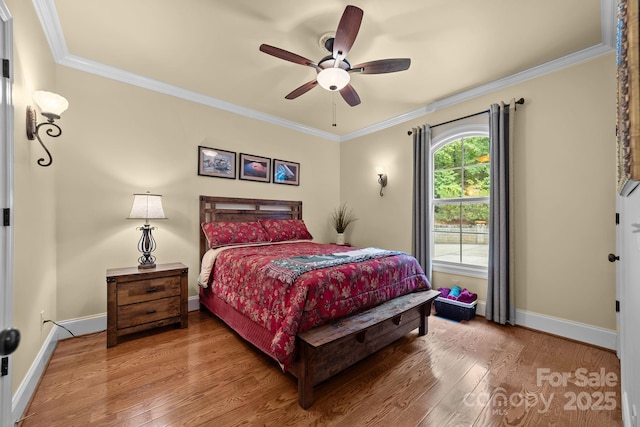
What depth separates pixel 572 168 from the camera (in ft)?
8.64

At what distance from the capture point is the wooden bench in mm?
1719

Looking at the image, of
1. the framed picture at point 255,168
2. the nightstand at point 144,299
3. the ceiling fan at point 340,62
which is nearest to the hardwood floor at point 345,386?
the nightstand at point 144,299

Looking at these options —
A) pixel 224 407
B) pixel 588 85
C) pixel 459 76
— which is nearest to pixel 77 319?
pixel 224 407

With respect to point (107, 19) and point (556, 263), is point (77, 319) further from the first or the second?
point (556, 263)

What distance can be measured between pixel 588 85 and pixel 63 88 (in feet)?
16.5

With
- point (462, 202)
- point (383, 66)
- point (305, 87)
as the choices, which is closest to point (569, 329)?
point (462, 202)

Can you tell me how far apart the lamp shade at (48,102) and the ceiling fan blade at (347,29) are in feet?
6.79

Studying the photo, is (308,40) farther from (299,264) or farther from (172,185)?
(172,185)

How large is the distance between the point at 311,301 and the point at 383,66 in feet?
6.38

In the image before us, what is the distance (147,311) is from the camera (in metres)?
2.61

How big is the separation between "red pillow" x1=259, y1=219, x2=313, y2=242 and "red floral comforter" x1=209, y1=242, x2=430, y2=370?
0.88 meters

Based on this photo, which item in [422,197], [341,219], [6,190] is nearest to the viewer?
[6,190]

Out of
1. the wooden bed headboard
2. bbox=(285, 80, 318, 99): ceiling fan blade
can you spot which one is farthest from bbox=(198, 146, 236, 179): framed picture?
bbox=(285, 80, 318, 99): ceiling fan blade

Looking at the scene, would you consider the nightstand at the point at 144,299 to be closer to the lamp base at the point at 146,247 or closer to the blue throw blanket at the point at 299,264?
the lamp base at the point at 146,247
